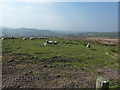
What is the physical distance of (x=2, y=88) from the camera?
8352 mm

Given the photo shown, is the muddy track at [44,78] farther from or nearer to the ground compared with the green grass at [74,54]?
nearer to the ground

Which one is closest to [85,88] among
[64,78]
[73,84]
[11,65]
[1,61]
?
[73,84]

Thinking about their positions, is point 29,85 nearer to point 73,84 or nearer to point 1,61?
point 73,84

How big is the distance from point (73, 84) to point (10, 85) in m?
4.29

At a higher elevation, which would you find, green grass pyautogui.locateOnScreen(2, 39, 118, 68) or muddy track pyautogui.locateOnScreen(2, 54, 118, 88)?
green grass pyautogui.locateOnScreen(2, 39, 118, 68)

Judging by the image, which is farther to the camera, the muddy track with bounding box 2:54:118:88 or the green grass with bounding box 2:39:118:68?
the green grass with bounding box 2:39:118:68

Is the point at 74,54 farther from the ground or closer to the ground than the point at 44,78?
farther from the ground

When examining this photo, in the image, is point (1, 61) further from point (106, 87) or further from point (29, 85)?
point (106, 87)

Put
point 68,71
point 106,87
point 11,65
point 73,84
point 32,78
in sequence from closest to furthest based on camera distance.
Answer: point 106,87, point 73,84, point 32,78, point 68,71, point 11,65

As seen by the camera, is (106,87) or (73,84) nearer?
(106,87)

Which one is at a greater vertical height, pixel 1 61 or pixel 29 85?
pixel 1 61

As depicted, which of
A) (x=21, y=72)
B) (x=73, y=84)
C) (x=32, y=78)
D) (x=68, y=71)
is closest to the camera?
(x=73, y=84)

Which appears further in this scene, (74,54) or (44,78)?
(74,54)

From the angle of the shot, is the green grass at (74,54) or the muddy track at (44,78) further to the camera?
the green grass at (74,54)
